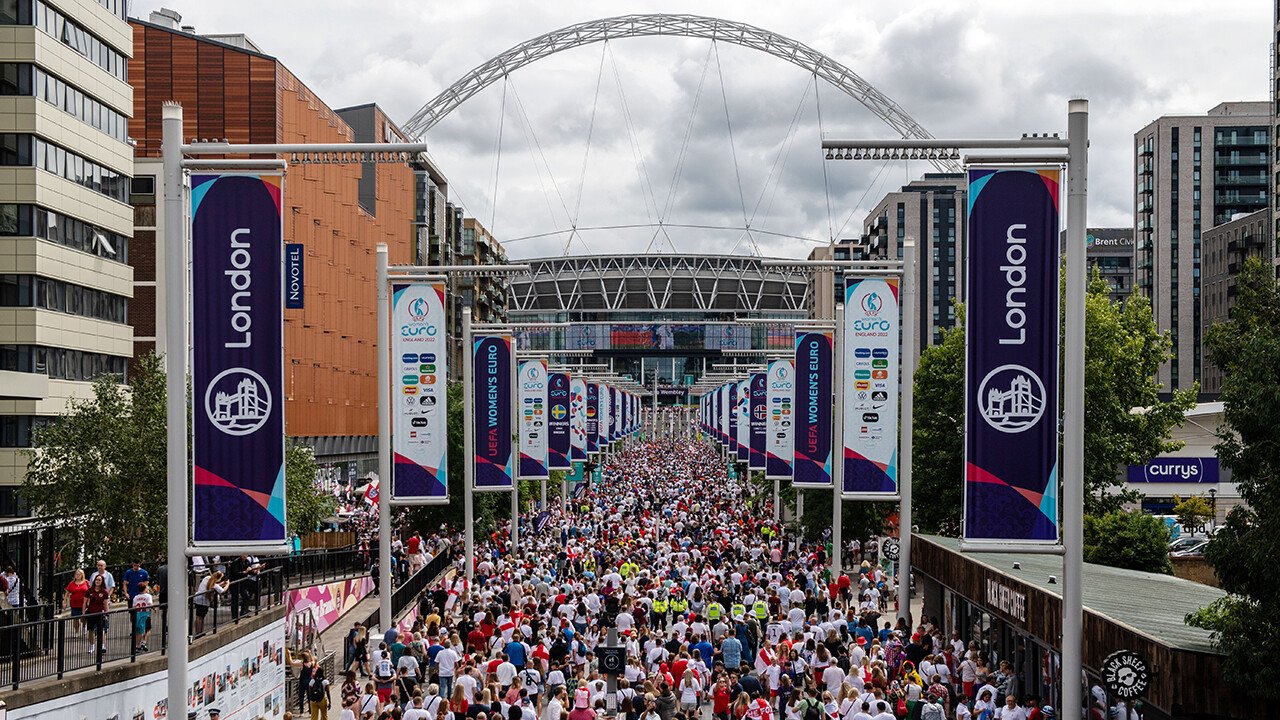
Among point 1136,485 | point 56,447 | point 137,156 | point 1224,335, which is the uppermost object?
point 137,156

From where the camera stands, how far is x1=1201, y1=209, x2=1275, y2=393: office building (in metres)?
129

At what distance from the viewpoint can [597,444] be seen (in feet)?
289

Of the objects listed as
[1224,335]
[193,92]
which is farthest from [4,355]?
[193,92]

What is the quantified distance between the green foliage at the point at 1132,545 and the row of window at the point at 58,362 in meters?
27.7

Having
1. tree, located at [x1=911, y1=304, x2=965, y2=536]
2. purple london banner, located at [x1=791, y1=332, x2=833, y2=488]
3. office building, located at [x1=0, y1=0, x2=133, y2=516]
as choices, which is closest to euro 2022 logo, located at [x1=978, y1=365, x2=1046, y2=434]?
purple london banner, located at [x1=791, y1=332, x2=833, y2=488]

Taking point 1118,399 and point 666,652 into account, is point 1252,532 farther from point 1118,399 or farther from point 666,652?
point 1118,399

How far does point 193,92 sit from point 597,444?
100ft

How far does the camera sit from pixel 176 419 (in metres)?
16.9

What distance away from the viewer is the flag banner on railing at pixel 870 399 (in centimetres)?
3130

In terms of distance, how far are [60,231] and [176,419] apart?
30.5 m

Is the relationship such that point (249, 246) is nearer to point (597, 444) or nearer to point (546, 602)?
point (546, 602)

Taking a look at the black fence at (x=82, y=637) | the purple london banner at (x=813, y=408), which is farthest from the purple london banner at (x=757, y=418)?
the black fence at (x=82, y=637)

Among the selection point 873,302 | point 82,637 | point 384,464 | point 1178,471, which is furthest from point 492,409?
point 1178,471

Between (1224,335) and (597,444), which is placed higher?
(1224,335)
